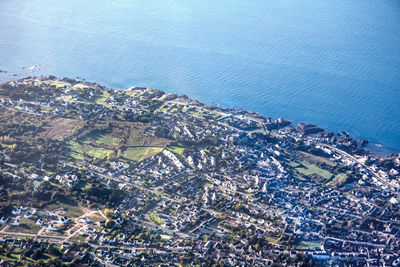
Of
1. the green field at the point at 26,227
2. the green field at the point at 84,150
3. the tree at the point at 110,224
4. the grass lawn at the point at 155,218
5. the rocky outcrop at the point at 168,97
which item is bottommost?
the green field at the point at 26,227

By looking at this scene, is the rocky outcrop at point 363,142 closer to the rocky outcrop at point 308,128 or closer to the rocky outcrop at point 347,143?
the rocky outcrop at point 347,143

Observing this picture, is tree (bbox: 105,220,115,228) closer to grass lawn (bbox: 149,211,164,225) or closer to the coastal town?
the coastal town

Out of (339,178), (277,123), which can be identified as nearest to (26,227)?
(339,178)

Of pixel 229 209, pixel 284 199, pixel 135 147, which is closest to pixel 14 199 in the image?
pixel 135 147

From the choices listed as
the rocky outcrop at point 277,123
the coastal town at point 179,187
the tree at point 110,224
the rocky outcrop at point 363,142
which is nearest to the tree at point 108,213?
the coastal town at point 179,187

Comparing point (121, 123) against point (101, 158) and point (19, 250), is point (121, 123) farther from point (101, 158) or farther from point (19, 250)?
point (19, 250)

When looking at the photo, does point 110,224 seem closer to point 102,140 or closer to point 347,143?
point 102,140

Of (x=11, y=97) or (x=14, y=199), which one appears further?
(x=11, y=97)
